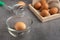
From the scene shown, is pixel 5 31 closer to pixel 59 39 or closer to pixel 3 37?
pixel 3 37

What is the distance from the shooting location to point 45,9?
0.93 metres

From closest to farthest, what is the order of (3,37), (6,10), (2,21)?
(3,37) → (2,21) → (6,10)

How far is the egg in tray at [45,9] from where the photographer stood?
88cm

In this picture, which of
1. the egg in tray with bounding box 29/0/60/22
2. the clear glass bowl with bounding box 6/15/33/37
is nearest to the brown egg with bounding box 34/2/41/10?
the egg in tray with bounding box 29/0/60/22

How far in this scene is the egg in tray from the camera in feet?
2.88

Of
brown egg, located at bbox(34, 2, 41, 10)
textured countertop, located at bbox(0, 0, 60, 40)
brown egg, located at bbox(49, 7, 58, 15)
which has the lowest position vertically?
textured countertop, located at bbox(0, 0, 60, 40)

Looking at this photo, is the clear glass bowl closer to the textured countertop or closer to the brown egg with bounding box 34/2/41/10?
the textured countertop

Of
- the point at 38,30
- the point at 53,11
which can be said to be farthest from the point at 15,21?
the point at 53,11

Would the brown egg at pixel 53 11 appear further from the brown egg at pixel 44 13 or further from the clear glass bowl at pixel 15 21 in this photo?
the clear glass bowl at pixel 15 21

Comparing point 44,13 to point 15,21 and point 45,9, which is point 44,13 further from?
point 15,21

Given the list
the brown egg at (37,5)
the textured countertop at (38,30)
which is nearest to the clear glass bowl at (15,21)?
the textured countertop at (38,30)

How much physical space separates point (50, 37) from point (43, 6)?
9.5 inches

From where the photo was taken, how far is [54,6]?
37.3 inches

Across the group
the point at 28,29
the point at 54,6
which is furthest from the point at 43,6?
the point at 28,29
